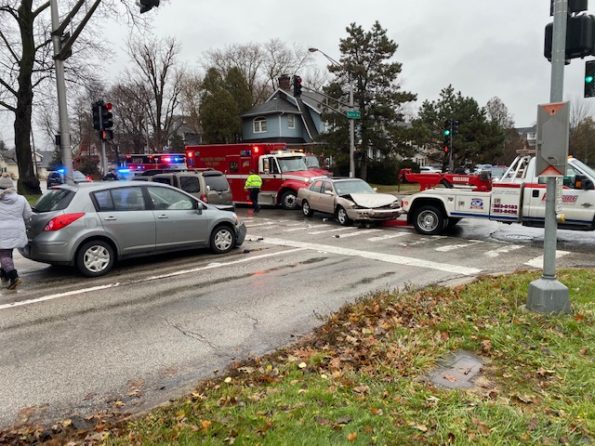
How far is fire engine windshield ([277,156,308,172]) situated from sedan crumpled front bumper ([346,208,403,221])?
21.6 feet

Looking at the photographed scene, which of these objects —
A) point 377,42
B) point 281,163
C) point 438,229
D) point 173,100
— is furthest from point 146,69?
point 438,229

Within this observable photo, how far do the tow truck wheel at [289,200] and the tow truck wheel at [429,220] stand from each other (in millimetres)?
7590

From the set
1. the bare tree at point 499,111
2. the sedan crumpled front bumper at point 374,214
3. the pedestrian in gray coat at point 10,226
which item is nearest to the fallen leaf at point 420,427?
the pedestrian in gray coat at point 10,226

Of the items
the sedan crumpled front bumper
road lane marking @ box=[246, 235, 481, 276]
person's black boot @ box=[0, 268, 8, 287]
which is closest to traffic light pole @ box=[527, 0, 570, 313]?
road lane marking @ box=[246, 235, 481, 276]

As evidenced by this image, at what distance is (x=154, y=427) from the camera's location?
326cm

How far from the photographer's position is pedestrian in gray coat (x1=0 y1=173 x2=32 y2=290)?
7230mm

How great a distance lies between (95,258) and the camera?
26.7 feet

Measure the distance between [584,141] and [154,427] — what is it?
67.0 m

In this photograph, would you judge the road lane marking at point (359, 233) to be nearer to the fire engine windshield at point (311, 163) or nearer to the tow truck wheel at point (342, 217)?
the tow truck wheel at point (342, 217)

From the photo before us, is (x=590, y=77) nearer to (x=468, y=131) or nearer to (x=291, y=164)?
(x=291, y=164)

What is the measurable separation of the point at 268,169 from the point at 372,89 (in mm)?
16401

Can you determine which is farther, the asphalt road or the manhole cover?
the asphalt road

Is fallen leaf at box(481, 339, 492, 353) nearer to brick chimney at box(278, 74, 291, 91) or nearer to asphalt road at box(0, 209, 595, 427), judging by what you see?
asphalt road at box(0, 209, 595, 427)

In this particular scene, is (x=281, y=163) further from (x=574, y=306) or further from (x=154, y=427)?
(x=154, y=427)
